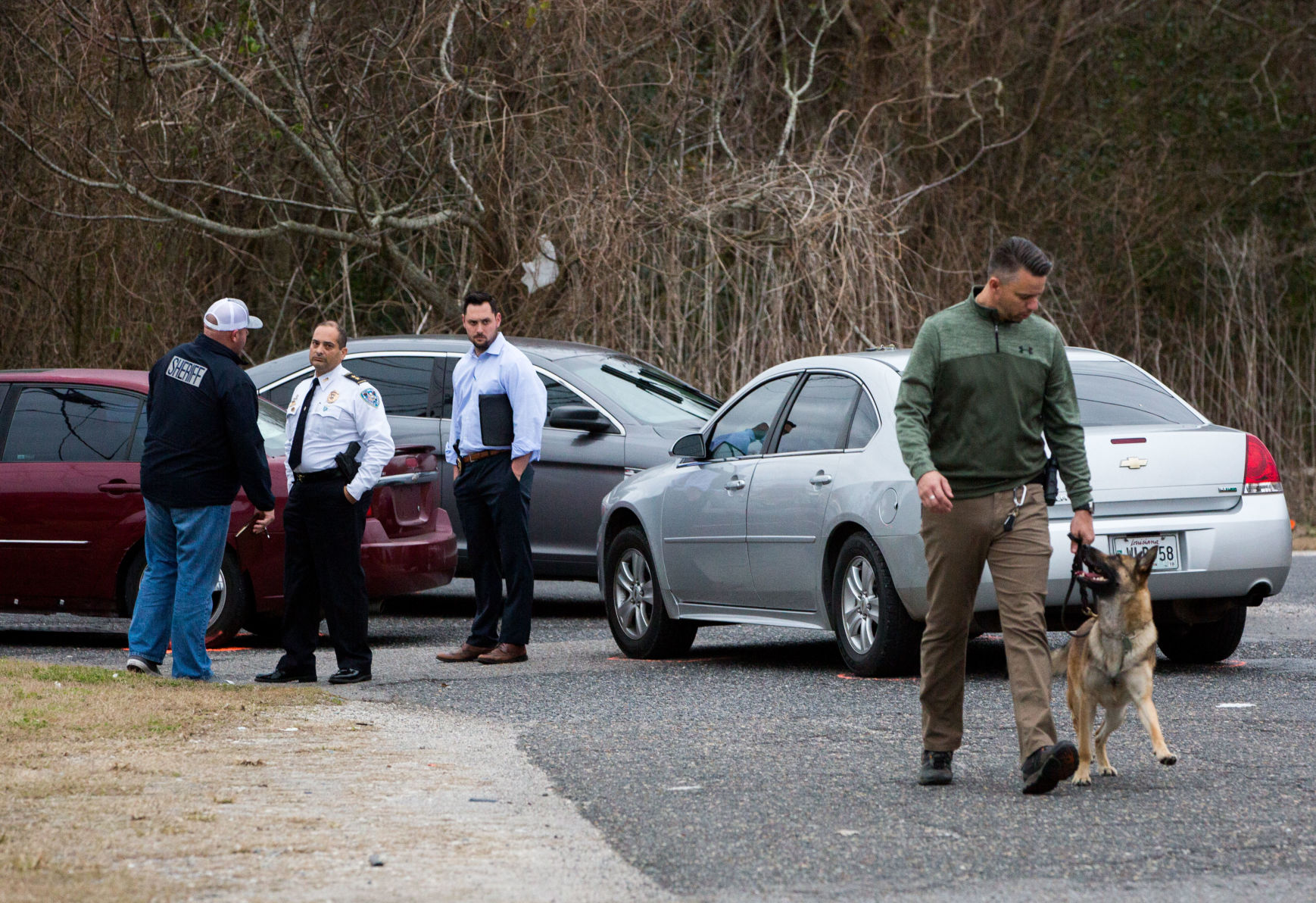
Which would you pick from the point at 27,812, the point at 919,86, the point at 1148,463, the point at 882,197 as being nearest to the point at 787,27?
the point at 919,86

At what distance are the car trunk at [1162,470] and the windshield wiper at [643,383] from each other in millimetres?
4687

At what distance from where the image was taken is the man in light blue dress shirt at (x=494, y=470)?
31.8ft

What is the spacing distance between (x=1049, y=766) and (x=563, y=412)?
6422mm

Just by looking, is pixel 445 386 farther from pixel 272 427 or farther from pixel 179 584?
pixel 179 584

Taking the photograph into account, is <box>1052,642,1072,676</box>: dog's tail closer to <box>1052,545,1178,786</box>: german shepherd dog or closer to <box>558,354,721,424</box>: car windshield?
<box>1052,545,1178,786</box>: german shepherd dog

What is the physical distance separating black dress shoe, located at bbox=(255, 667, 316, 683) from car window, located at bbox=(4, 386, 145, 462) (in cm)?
217

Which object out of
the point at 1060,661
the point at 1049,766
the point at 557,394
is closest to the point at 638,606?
the point at 557,394

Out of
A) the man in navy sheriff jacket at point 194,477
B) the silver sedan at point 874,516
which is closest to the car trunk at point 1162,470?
the silver sedan at point 874,516

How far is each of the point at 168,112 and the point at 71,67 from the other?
1067 mm

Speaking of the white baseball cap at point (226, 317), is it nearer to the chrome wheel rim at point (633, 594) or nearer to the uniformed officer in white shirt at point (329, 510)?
the uniformed officer in white shirt at point (329, 510)

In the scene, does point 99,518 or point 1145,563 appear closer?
point 1145,563

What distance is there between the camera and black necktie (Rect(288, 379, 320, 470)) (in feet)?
29.2

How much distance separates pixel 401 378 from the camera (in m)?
12.6

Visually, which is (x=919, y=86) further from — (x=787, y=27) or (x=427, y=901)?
(x=427, y=901)
